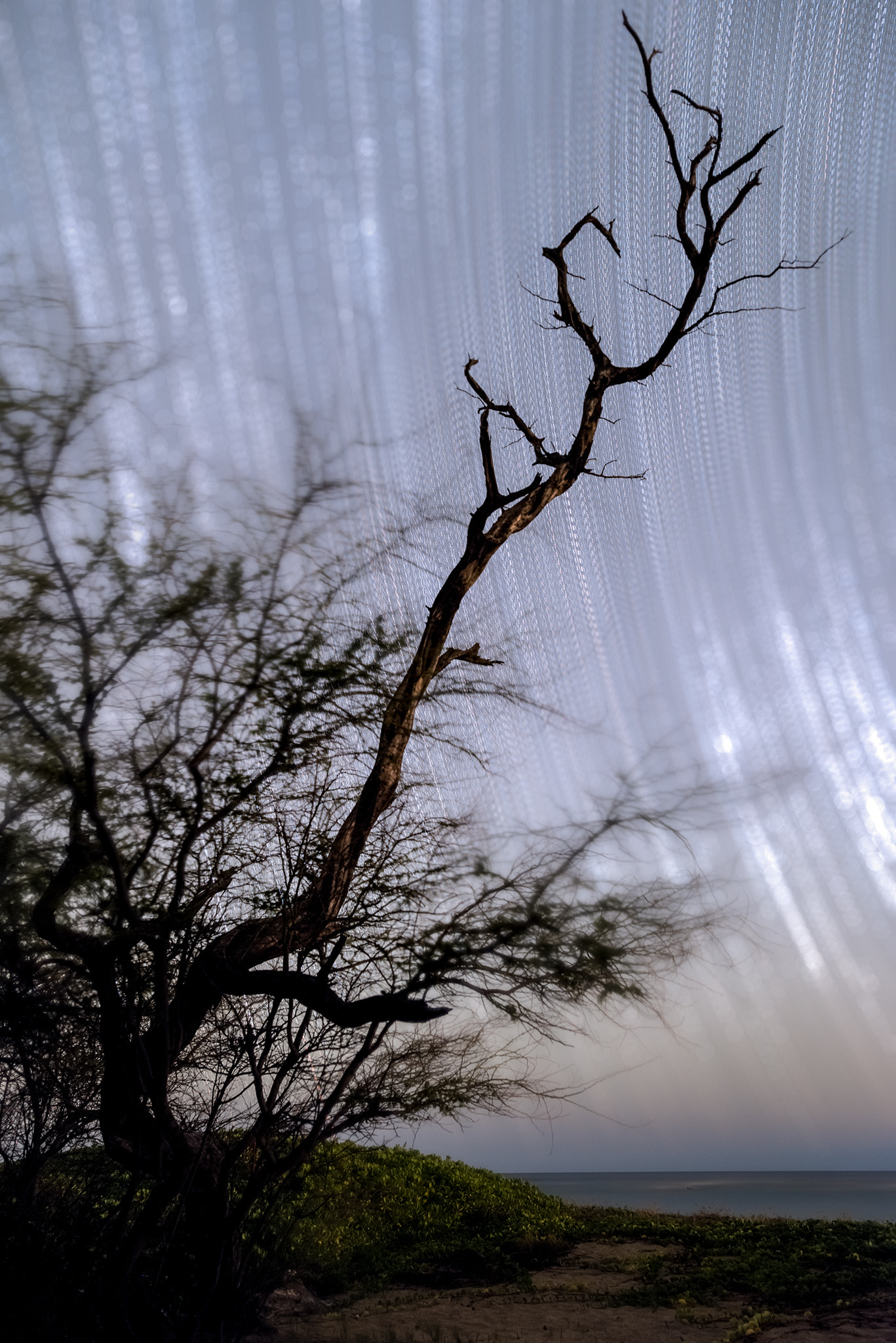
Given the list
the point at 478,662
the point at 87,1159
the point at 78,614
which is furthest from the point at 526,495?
the point at 87,1159

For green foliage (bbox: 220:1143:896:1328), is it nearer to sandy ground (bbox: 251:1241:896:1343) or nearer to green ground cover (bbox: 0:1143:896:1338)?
green ground cover (bbox: 0:1143:896:1338)

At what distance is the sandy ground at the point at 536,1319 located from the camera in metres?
4.54

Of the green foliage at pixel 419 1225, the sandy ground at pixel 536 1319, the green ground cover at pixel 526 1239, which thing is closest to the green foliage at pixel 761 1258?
the green ground cover at pixel 526 1239

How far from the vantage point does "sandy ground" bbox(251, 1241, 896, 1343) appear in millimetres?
4543

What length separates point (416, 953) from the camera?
10.2 ft

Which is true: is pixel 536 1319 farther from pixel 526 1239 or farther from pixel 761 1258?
pixel 526 1239

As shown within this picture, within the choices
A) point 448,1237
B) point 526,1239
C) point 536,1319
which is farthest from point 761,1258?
point 448,1237

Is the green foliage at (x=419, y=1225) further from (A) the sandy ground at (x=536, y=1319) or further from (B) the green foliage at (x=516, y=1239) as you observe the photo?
(A) the sandy ground at (x=536, y=1319)

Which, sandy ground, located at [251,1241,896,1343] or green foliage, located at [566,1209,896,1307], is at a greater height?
sandy ground, located at [251,1241,896,1343]

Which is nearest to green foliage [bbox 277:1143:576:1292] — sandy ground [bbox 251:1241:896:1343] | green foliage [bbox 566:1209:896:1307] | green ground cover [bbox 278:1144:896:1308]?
green ground cover [bbox 278:1144:896:1308]

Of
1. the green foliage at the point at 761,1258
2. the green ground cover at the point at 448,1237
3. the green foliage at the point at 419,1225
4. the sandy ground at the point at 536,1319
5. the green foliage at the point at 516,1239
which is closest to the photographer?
the green ground cover at the point at 448,1237

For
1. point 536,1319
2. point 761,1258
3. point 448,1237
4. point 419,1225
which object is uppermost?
point 419,1225

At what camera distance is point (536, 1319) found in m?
5.19

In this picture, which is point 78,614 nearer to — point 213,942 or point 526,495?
point 213,942
